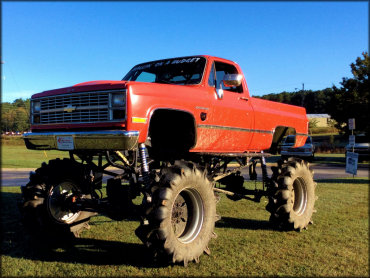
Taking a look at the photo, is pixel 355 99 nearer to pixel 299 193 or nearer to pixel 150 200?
pixel 299 193

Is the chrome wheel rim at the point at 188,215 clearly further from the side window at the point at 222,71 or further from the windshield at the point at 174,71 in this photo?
the side window at the point at 222,71

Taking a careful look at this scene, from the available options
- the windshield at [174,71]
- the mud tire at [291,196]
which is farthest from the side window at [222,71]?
the mud tire at [291,196]

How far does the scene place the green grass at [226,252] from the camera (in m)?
3.87

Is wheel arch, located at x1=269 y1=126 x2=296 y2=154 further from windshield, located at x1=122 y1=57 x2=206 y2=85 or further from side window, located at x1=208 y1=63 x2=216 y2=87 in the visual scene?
windshield, located at x1=122 y1=57 x2=206 y2=85

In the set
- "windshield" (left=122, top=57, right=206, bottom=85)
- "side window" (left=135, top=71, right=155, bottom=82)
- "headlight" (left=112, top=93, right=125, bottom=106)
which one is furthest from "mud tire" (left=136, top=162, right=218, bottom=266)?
"side window" (left=135, top=71, right=155, bottom=82)

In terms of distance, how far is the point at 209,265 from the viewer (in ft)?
13.3

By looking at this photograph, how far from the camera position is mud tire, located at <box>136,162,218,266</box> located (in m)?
3.77

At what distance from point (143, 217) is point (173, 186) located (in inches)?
19.0

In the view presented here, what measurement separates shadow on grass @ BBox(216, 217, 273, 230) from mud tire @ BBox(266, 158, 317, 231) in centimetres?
19

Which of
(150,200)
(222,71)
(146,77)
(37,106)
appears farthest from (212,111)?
(37,106)

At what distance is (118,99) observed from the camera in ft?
13.3

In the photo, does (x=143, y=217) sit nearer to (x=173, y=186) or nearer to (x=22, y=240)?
(x=173, y=186)

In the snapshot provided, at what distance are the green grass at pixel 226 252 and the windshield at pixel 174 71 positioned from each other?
2500 mm

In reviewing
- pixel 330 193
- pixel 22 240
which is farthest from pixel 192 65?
pixel 330 193
